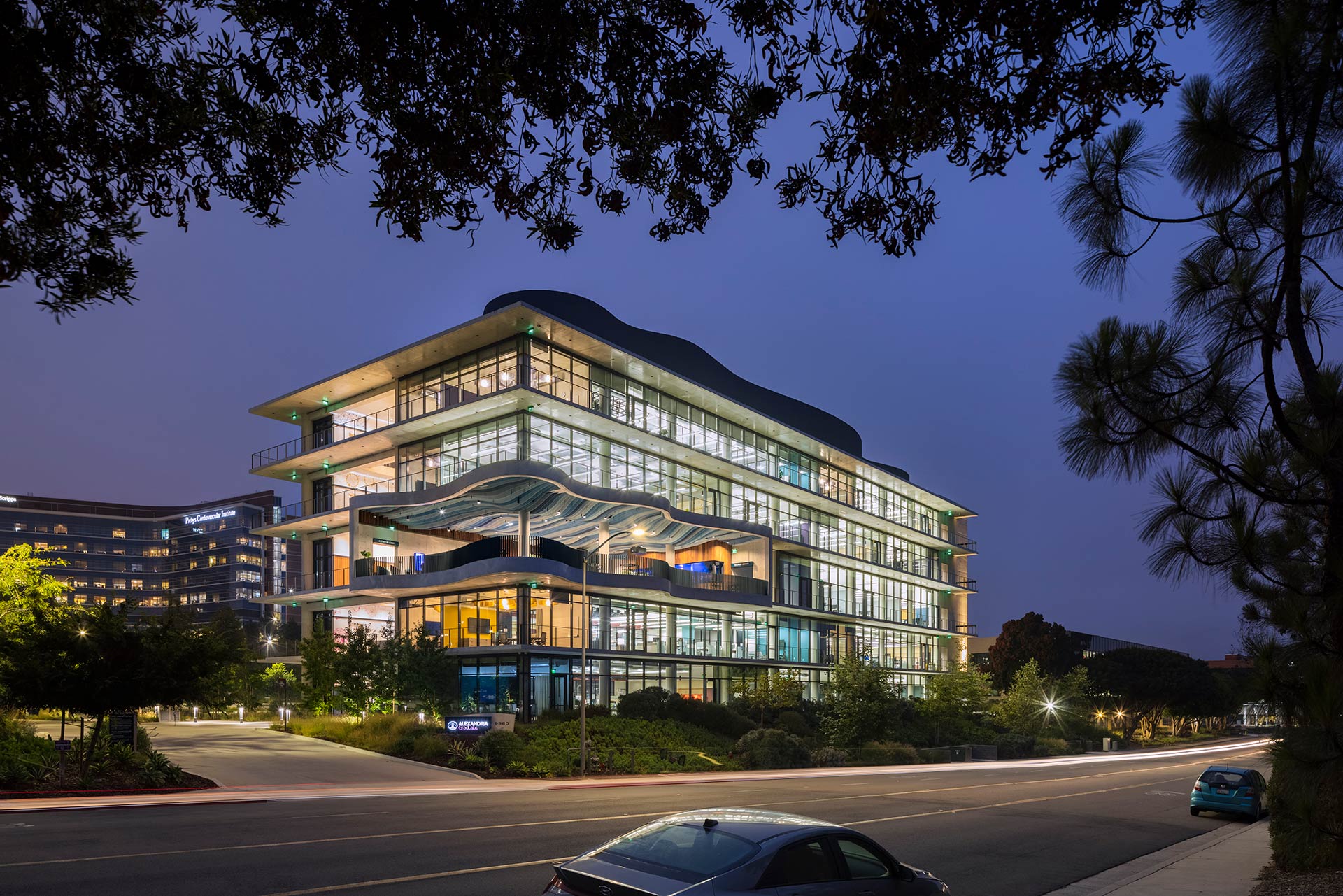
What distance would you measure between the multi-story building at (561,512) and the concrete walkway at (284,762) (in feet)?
31.2

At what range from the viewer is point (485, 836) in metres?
17.0

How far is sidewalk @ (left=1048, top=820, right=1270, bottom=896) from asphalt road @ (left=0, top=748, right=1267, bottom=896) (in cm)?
57

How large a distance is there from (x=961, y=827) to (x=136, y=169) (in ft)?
63.0

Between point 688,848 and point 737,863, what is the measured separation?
0.46 m

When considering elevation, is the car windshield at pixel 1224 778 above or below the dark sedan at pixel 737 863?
below

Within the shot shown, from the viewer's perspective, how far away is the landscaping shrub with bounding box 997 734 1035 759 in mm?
59812

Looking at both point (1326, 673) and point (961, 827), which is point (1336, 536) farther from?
point (961, 827)

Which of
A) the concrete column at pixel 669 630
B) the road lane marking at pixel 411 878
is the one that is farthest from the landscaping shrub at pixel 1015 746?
the road lane marking at pixel 411 878

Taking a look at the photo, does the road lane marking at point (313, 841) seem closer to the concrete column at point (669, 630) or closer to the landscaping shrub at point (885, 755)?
the landscaping shrub at point (885, 755)

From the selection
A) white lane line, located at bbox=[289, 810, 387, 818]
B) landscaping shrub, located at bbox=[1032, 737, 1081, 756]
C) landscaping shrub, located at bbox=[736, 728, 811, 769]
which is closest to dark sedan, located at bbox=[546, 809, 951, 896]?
white lane line, located at bbox=[289, 810, 387, 818]

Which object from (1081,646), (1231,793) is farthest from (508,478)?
(1081,646)

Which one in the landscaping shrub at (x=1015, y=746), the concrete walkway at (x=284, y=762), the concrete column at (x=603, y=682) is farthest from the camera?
the landscaping shrub at (x=1015, y=746)

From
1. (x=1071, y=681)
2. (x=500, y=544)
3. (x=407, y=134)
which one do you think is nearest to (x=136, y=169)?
(x=407, y=134)

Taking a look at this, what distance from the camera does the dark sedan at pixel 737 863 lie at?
7.09 meters
